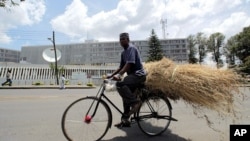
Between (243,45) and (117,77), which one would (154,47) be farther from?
(117,77)

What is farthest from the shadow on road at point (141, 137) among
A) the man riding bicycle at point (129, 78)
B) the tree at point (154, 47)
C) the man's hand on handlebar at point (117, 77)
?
the tree at point (154, 47)

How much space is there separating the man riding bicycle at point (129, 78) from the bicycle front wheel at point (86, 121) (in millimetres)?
336

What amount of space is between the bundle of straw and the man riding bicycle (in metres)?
0.43

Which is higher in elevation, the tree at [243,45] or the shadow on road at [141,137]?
the tree at [243,45]

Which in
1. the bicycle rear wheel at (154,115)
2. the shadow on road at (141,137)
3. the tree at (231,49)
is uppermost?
the tree at (231,49)

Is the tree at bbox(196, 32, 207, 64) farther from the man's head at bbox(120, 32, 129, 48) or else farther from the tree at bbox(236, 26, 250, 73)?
the man's head at bbox(120, 32, 129, 48)

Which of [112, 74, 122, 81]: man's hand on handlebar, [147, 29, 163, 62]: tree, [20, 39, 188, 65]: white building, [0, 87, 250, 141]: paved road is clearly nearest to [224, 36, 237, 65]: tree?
[147, 29, 163, 62]: tree

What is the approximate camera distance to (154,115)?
542 centimetres

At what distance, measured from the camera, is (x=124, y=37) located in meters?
4.90

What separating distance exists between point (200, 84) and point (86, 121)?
2160mm

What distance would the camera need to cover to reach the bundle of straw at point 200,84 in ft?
14.8

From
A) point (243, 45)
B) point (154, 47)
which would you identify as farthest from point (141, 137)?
point (243, 45)

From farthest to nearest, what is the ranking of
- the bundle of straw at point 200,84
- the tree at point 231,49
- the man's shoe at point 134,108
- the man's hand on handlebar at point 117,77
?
the tree at point 231,49
the man's shoe at point 134,108
the man's hand on handlebar at point 117,77
the bundle of straw at point 200,84

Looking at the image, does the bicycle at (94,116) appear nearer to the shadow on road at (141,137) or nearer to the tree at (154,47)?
the shadow on road at (141,137)
